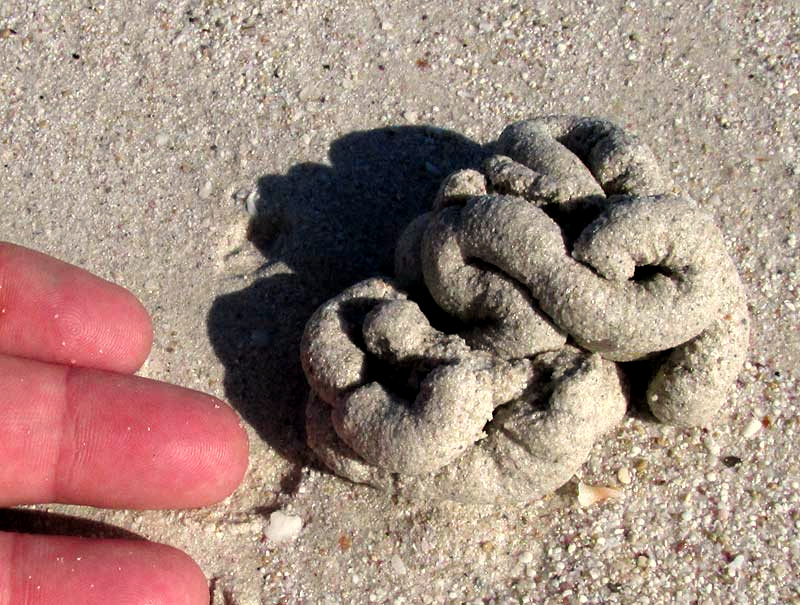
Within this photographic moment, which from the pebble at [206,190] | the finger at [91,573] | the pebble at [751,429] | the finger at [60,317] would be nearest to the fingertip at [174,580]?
the finger at [91,573]

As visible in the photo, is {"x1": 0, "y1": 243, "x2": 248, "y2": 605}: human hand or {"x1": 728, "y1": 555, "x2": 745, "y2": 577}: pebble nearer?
{"x1": 0, "y1": 243, "x2": 248, "y2": 605}: human hand

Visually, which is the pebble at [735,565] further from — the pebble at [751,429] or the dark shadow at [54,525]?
the dark shadow at [54,525]

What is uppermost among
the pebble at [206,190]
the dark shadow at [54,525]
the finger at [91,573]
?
the pebble at [206,190]

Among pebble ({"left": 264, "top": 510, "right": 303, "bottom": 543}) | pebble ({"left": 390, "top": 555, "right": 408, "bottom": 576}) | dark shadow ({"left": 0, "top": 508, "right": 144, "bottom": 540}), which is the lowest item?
dark shadow ({"left": 0, "top": 508, "right": 144, "bottom": 540})

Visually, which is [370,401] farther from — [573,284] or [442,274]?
[573,284]

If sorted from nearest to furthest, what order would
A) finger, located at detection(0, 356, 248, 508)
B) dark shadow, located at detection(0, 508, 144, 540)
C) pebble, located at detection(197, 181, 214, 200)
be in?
finger, located at detection(0, 356, 248, 508)
dark shadow, located at detection(0, 508, 144, 540)
pebble, located at detection(197, 181, 214, 200)

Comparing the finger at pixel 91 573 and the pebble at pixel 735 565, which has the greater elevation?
the pebble at pixel 735 565

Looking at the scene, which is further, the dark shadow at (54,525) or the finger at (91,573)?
the dark shadow at (54,525)

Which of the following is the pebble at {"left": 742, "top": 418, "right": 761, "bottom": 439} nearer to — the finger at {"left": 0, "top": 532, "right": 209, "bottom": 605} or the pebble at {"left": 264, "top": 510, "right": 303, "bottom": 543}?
the pebble at {"left": 264, "top": 510, "right": 303, "bottom": 543}

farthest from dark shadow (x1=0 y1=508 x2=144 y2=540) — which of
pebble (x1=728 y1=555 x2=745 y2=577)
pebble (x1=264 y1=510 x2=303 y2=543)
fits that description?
pebble (x1=728 y1=555 x2=745 y2=577)
